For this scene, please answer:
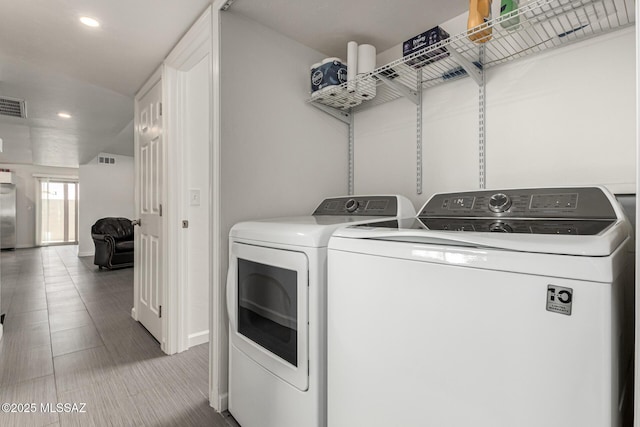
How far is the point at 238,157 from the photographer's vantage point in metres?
1.64

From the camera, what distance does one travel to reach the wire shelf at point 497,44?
1.11m

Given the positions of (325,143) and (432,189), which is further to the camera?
(325,143)

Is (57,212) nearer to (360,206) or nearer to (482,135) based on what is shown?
(360,206)

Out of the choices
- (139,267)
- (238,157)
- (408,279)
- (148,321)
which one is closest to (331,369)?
(408,279)

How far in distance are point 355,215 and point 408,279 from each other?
0.90 m

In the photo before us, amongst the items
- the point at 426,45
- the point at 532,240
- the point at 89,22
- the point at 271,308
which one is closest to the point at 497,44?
the point at 426,45

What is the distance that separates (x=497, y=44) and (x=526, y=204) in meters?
0.75

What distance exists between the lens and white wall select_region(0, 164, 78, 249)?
8148 millimetres

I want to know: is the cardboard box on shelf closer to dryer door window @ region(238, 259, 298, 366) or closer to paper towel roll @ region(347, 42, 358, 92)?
paper towel roll @ region(347, 42, 358, 92)

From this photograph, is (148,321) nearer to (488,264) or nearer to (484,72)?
(488,264)

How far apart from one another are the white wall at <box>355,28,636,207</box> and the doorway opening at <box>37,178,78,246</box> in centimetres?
1044

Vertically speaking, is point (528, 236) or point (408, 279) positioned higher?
point (528, 236)

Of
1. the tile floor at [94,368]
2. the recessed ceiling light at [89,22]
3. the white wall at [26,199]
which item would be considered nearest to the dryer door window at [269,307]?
the tile floor at [94,368]

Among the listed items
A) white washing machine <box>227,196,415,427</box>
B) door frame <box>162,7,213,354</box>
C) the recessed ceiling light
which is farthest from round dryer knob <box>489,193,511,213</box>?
the recessed ceiling light
